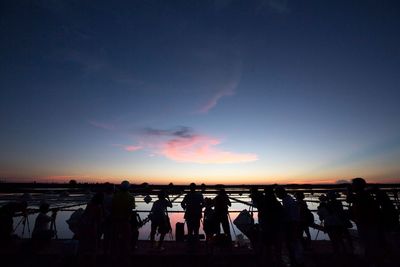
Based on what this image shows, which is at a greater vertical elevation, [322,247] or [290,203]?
[290,203]

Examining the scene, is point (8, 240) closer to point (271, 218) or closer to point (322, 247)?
point (271, 218)

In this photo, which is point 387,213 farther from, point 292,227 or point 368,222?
point 292,227

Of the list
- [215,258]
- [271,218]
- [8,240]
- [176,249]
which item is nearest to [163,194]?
[176,249]

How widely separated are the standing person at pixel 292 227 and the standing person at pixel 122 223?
15.9ft

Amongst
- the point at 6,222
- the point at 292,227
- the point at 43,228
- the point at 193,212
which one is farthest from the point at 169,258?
the point at 6,222

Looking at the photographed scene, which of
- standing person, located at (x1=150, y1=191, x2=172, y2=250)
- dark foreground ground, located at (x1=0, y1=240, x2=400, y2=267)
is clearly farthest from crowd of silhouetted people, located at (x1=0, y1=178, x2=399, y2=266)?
dark foreground ground, located at (x1=0, y1=240, x2=400, y2=267)

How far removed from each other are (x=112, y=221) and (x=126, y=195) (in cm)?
93

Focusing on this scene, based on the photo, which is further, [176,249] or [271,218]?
[176,249]

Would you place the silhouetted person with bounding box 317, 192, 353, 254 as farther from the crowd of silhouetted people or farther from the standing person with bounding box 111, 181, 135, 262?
the standing person with bounding box 111, 181, 135, 262

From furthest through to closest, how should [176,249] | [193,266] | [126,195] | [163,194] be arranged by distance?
1. [163,194]
2. [176,249]
3. [126,195]
4. [193,266]

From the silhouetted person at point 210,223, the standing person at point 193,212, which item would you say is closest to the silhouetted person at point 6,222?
the standing person at point 193,212

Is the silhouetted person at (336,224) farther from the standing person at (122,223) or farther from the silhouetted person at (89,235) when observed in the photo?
the silhouetted person at (89,235)

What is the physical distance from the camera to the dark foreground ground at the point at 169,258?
24.9 feet

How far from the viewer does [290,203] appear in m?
7.71
